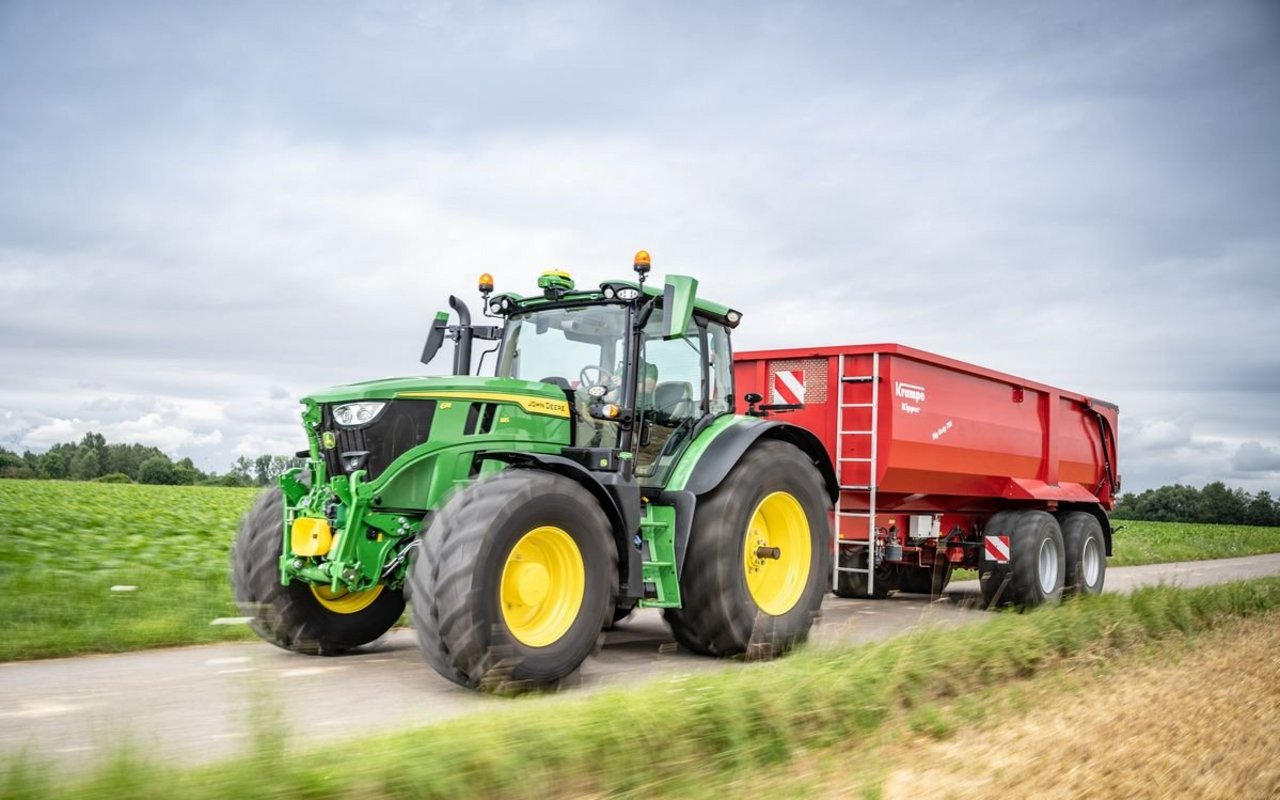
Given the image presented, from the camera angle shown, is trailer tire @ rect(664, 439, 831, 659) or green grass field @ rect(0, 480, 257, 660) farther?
green grass field @ rect(0, 480, 257, 660)

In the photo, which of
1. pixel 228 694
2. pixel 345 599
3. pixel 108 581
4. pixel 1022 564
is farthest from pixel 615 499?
pixel 1022 564

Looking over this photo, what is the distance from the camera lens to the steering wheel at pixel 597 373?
721 centimetres

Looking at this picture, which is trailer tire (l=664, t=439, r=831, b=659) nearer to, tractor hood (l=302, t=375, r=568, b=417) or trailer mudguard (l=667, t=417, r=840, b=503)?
trailer mudguard (l=667, t=417, r=840, b=503)

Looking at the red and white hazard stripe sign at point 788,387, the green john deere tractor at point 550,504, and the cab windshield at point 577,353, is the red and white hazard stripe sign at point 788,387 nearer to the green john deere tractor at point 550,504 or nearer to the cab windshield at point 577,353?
the green john deere tractor at point 550,504

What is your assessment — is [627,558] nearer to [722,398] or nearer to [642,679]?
[642,679]

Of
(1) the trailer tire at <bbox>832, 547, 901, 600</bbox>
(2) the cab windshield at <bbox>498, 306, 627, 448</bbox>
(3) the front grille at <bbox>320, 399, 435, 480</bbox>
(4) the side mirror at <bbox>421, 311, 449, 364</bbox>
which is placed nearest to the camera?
(3) the front grille at <bbox>320, 399, 435, 480</bbox>

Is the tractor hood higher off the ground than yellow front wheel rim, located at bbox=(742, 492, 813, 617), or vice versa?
the tractor hood

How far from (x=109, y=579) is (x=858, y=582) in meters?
7.69

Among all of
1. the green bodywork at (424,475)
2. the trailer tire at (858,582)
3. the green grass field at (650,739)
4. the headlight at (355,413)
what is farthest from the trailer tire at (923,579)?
the headlight at (355,413)

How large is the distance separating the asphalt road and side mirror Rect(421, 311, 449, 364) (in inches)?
84.5

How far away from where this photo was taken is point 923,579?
12.7 metres

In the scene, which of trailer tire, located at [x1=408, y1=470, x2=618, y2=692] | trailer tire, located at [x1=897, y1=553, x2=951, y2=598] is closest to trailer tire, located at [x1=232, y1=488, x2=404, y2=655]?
trailer tire, located at [x1=408, y1=470, x2=618, y2=692]

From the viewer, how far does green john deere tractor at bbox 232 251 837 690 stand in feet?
17.9

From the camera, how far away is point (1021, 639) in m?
6.37
